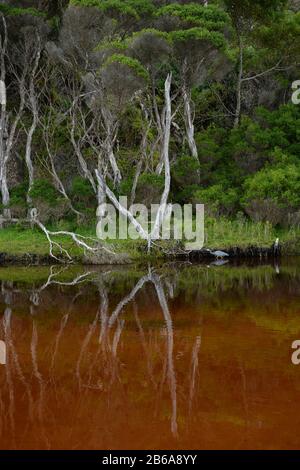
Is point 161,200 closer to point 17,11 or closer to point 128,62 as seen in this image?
point 128,62

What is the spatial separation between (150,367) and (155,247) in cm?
982

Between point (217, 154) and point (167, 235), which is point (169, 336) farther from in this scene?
point (217, 154)

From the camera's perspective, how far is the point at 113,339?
884 centimetres

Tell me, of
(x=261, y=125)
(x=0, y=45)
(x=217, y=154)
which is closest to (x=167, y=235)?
(x=217, y=154)

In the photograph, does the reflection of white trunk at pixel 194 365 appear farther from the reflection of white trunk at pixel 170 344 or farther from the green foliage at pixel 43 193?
the green foliage at pixel 43 193

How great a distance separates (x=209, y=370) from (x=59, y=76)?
16802 mm

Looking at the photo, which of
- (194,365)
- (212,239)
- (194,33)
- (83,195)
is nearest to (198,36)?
(194,33)

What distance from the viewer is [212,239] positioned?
17.9 metres

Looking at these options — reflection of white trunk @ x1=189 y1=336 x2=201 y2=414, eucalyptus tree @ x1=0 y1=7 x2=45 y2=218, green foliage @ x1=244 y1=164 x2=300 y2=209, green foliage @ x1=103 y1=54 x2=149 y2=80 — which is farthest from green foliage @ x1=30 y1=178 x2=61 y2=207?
reflection of white trunk @ x1=189 y1=336 x2=201 y2=414

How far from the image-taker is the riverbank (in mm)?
16703

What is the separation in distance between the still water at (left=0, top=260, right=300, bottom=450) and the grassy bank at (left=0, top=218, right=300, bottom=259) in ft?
11.3

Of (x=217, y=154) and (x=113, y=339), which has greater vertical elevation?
(x=217, y=154)

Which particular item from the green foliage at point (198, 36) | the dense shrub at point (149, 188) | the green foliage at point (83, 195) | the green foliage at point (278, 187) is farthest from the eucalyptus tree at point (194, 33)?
the green foliage at point (83, 195)

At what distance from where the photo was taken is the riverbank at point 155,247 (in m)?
16.7
